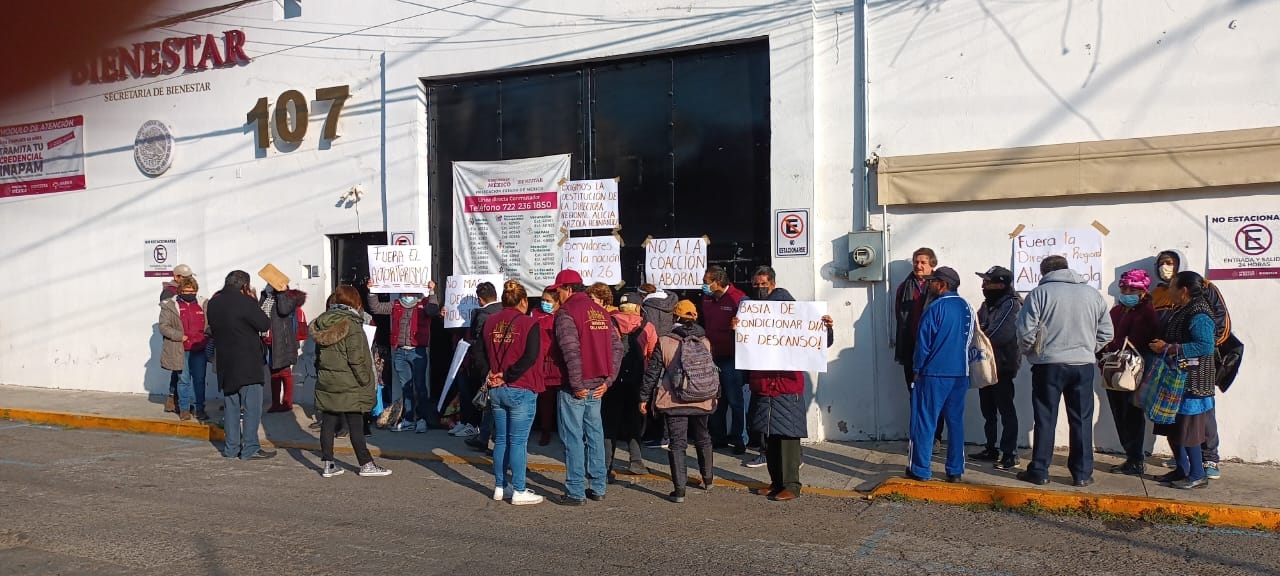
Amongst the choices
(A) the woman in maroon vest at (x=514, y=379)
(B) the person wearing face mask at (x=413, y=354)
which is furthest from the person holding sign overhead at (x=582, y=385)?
(B) the person wearing face mask at (x=413, y=354)

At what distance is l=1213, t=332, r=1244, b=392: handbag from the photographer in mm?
7992

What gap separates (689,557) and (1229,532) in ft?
13.0

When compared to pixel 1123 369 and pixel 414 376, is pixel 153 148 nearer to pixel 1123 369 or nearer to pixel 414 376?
pixel 414 376

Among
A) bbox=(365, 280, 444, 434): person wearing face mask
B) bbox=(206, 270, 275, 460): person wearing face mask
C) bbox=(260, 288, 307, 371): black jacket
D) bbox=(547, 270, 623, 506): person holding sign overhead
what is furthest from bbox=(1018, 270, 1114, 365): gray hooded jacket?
bbox=(260, 288, 307, 371): black jacket

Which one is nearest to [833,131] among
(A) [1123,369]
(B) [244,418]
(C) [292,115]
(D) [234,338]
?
(A) [1123,369]

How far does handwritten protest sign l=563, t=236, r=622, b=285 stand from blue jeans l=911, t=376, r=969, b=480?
14.6 ft

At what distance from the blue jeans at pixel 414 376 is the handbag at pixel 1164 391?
25.5 ft

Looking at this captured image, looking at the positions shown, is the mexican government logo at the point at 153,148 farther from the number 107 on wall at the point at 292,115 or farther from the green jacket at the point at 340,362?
the green jacket at the point at 340,362

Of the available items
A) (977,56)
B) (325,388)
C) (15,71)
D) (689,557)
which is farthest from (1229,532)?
(15,71)

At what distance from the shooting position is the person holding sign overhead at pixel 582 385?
7578 mm

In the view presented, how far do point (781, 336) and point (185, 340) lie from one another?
27.1ft

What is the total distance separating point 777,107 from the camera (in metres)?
10.5

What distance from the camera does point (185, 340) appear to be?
12.2 meters

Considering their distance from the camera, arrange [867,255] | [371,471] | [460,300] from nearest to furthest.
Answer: [371,471] → [867,255] → [460,300]
